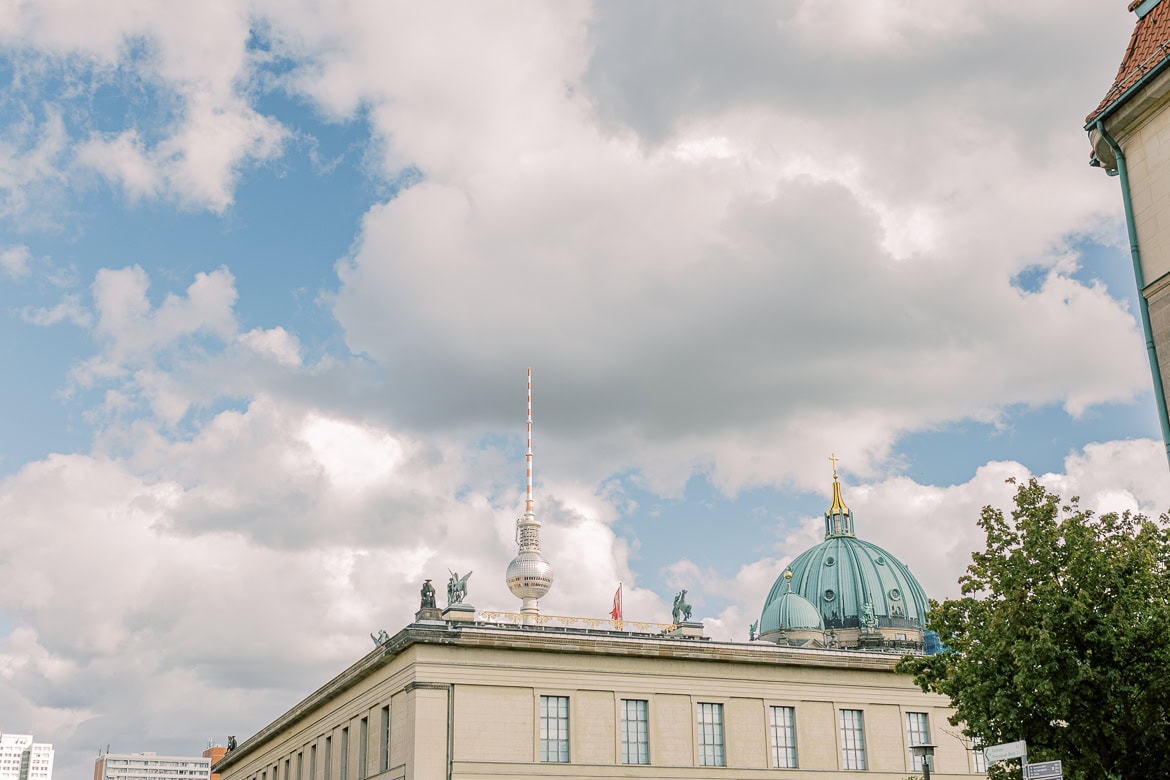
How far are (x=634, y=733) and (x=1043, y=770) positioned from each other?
3281cm

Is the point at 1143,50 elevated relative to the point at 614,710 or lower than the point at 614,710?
elevated

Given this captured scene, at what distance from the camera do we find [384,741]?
5350 centimetres

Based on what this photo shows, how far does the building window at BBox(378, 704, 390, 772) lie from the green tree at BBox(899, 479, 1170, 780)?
28672mm

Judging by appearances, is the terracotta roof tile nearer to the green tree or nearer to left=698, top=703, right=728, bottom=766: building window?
the green tree

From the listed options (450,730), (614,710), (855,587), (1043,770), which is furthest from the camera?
(855,587)

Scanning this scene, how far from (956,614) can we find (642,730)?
77.6ft

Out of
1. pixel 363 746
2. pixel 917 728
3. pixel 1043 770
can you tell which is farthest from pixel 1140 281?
pixel 363 746

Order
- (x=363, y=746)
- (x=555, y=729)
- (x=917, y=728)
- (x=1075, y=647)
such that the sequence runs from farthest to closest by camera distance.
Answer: (x=917, y=728) < (x=363, y=746) < (x=555, y=729) < (x=1075, y=647)

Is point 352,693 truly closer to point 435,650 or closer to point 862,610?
point 435,650

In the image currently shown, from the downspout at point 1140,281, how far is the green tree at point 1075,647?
8161 millimetres

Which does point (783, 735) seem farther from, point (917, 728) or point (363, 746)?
point (363, 746)

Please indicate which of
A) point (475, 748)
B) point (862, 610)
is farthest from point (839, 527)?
point (475, 748)

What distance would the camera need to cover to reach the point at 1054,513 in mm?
31141

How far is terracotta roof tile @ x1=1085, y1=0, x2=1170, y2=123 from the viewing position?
22.7 metres
